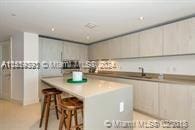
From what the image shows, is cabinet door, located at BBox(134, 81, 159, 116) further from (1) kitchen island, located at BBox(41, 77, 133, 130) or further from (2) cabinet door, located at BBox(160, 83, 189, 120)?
(1) kitchen island, located at BBox(41, 77, 133, 130)

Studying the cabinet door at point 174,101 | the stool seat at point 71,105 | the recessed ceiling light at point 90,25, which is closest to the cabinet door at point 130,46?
the recessed ceiling light at point 90,25

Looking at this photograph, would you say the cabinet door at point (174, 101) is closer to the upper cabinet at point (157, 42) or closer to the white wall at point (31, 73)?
the upper cabinet at point (157, 42)

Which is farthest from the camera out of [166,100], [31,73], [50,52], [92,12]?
[50,52]

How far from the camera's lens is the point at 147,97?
3395 mm

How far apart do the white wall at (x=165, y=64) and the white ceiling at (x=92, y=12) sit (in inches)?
35.3

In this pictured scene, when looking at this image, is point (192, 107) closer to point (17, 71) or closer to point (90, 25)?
point (90, 25)

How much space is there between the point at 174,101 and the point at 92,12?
2.20 m

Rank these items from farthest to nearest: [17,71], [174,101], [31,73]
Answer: [17,71] < [31,73] < [174,101]

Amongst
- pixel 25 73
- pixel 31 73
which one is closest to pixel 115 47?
pixel 31 73

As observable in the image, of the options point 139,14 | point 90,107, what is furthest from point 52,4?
point 90,107

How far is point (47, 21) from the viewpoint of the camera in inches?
130

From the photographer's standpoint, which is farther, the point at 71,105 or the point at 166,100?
the point at 166,100

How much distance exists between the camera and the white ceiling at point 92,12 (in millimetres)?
2332

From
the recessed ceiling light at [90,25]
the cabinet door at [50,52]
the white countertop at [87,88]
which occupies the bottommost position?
the white countertop at [87,88]
